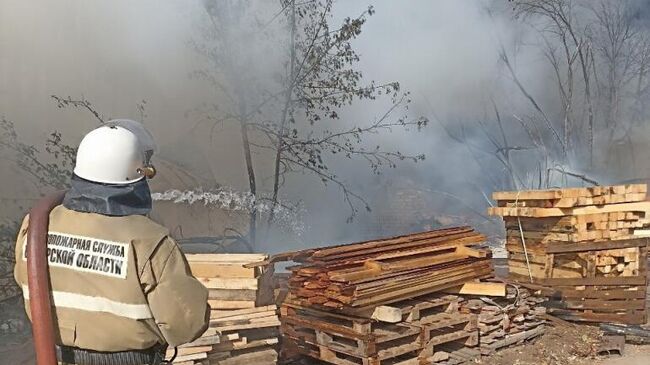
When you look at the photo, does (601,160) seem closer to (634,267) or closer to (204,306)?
(634,267)

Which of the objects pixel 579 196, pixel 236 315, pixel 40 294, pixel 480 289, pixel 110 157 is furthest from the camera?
pixel 579 196

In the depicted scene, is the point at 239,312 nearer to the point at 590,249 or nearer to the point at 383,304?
the point at 383,304

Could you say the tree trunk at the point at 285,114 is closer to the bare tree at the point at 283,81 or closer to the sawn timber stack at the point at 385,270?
the bare tree at the point at 283,81

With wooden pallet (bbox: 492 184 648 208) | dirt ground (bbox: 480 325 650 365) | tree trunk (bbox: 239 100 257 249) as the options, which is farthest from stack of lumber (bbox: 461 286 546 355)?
tree trunk (bbox: 239 100 257 249)

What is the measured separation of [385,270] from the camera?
5.60m

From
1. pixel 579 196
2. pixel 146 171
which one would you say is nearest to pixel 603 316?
pixel 579 196

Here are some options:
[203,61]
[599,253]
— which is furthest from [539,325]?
[203,61]

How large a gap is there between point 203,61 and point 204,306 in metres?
6.75

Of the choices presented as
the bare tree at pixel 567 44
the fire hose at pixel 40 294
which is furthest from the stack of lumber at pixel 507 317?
the bare tree at pixel 567 44

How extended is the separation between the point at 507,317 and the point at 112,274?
528cm

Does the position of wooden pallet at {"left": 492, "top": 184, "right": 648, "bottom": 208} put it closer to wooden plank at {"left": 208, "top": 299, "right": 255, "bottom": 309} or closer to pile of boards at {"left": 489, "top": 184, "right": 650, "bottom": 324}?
pile of boards at {"left": 489, "top": 184, "right": 650, "bottom": 324}

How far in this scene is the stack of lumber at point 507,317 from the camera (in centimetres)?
631

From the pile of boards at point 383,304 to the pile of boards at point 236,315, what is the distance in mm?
417

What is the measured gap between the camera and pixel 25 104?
7289 millimetres
